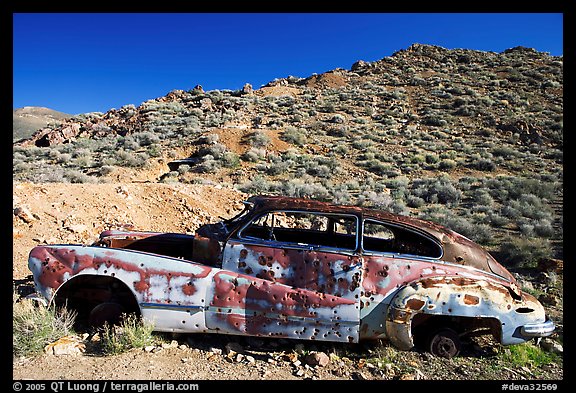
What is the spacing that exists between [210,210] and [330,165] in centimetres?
1115

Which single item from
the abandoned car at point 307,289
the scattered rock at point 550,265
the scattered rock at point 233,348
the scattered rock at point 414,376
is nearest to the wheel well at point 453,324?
the abandoned car at point 307,289

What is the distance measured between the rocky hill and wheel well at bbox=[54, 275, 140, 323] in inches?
37.1

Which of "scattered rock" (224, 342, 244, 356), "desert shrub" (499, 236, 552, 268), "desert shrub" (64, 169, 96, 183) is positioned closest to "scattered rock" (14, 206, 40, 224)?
"scattered rock" (224, 342, 244, 356)

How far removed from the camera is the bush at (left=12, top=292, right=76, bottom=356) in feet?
11.5

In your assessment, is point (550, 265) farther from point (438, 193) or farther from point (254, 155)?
point (254, 155)

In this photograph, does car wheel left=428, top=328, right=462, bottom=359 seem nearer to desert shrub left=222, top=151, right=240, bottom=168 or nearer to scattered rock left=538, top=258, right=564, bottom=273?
scattered rock left=538, top=258, right=564, bottom=273

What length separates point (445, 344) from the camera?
4.01 meters

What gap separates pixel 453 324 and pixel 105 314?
12.9 feet

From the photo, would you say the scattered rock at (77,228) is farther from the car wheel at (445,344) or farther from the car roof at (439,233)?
the car wheel at (445,344)

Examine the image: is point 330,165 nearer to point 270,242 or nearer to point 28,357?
point 270,242

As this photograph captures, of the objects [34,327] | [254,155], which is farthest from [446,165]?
[34,327]

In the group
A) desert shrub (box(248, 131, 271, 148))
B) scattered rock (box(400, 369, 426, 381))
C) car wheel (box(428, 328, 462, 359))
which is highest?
desert shrub (box(248, 131, 271, 148))

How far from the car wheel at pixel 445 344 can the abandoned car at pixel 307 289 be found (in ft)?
0.03

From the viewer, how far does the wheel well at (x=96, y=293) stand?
4.11 m
